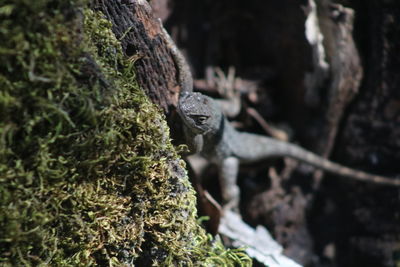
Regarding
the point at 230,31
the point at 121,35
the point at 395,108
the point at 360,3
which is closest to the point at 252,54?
the point at 230,31

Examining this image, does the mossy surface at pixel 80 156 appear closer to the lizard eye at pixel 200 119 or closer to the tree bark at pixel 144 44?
the tree bark at pixel 144 44

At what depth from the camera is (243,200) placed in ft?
14.0

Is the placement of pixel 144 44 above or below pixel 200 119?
above

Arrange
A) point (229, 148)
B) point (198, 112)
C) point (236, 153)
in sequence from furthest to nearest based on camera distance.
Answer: point (236, 153) < point (229, 148) < point (198, 112)

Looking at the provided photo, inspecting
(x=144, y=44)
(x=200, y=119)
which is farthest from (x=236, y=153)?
(x=144, y=44)

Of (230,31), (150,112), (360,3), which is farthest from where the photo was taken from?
(230,31)

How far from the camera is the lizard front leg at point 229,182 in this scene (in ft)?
13.0

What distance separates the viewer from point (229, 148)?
3797 mm

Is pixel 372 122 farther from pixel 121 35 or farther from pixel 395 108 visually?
pixel 121 35

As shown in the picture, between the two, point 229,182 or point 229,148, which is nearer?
point 229,148

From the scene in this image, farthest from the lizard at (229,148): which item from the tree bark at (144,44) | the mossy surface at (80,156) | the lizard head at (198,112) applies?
the mossy surface at (80,156)

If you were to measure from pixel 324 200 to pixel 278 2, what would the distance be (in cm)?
231

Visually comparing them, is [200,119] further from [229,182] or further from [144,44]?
[229,182]

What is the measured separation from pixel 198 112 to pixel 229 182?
57.6 inches
